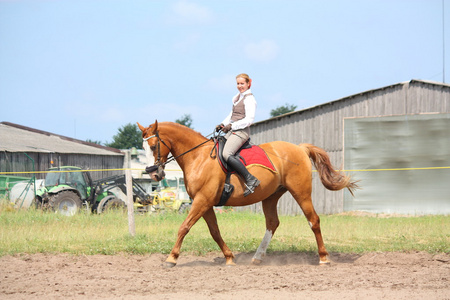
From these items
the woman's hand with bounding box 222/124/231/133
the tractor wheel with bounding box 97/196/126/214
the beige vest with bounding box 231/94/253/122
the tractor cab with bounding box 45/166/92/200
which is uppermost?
the beige vest with bounding box 231/94/253/122

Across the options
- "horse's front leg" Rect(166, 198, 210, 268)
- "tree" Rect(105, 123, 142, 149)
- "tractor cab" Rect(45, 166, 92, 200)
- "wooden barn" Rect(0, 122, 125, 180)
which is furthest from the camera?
"tree" Rect(105, 123, 142, 149)

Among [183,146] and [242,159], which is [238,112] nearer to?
[242,159]

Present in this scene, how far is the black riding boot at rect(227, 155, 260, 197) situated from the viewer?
25.8ft

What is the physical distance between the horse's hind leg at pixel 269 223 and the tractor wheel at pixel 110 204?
853 cm

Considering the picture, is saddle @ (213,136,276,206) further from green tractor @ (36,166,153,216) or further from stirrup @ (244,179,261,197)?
green tractor @ (36,166,153,216)

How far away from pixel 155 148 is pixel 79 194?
10.1 m

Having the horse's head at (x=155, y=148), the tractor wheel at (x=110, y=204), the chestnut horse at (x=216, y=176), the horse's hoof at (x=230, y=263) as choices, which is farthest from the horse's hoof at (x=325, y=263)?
the tractor wheel at (x=110, y=204)

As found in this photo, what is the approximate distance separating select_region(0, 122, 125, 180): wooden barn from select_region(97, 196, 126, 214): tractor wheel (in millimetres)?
5922

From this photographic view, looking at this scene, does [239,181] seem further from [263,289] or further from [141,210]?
[141,210]

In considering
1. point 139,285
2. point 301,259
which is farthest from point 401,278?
point 139,285

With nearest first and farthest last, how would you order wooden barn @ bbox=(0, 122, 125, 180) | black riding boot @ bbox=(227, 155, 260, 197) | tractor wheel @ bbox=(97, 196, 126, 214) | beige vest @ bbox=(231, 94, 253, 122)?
black riding boot @ bbox=(227, 155, 260, 197) < beige vest @ bbox=(231, 94, 253, 122) < tractor wheel @ bbox=(97, 196, 126, 214) < wooden barn @ bbox=(0, 122, 125, 180)

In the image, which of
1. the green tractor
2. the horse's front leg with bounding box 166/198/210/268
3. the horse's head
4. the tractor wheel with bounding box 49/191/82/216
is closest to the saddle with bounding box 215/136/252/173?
the horse's front leg with bounding box 166/198/210/268

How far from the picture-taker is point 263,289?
598 centimetres

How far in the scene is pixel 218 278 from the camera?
6715 millimetres
